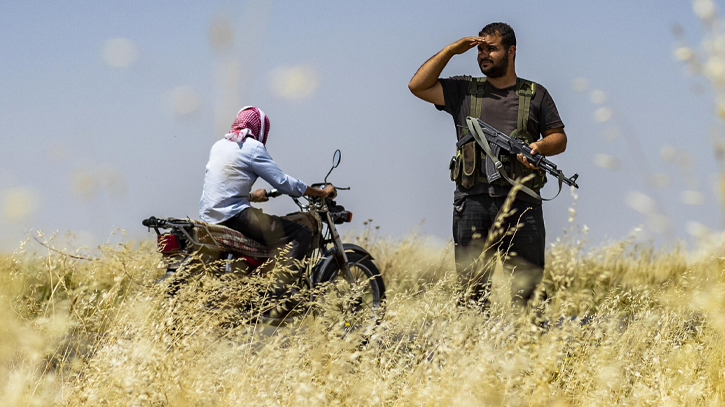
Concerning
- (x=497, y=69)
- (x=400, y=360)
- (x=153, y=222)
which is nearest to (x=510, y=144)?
(x=497, y=69)

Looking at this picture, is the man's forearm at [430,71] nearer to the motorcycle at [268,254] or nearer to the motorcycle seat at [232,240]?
the motorcycle at [268,254]

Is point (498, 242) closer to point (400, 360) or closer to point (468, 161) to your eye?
point (468, 161)

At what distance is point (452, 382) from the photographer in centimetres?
247

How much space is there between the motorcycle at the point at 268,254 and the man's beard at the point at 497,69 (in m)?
1.53

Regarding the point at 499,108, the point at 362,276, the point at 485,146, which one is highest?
the point at 499,108

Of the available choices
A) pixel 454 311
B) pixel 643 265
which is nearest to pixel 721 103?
pixel 454 311

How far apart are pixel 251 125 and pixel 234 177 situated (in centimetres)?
58

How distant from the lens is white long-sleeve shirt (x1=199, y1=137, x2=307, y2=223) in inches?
197

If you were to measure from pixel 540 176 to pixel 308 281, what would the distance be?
2.07m

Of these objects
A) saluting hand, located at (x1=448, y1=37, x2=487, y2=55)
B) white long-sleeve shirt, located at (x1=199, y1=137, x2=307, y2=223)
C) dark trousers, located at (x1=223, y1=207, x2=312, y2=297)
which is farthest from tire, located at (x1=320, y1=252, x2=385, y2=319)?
saluting hand, located at (x1=448, y1=37, x2=487, y2=55)

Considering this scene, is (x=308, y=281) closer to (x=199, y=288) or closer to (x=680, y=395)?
(x=199, y=288)

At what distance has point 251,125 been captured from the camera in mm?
5383

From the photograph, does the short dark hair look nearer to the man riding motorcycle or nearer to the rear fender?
the man riding motorcycle

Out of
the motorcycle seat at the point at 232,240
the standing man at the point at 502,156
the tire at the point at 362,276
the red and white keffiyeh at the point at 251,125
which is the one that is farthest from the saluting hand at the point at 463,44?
the tire at the point at 362,276
